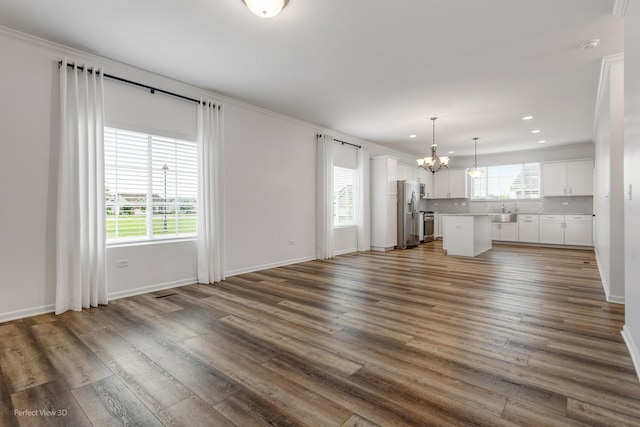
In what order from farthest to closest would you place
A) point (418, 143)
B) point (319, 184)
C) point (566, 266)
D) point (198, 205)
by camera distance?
point (418, 143)
point (319, 184)
point (566, 266)
point (198, 205)

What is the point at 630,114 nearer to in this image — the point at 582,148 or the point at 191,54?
the point at 191,54

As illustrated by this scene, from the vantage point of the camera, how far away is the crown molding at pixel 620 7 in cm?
265

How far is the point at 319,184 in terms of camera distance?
A: 6.96 m

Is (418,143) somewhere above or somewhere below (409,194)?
above

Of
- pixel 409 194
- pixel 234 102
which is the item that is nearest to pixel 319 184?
pixel 234 102

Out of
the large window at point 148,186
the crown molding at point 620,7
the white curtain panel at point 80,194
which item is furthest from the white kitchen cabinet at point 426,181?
the white curtain panel at point 80,194

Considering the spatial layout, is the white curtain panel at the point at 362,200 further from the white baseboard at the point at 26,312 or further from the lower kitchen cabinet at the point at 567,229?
the white baseboard at the point at 26,312

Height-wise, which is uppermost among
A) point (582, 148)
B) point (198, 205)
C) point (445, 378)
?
point (582, 148)

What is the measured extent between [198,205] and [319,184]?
2.90 meters

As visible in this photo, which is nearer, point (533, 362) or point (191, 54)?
point (533, 362)

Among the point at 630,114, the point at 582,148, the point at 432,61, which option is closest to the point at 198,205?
the point at 432,61

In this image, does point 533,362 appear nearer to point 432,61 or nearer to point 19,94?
point 432,61

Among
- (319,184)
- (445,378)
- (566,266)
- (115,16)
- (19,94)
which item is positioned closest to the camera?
(445,378)

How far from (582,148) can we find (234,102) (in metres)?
→ 9.68
